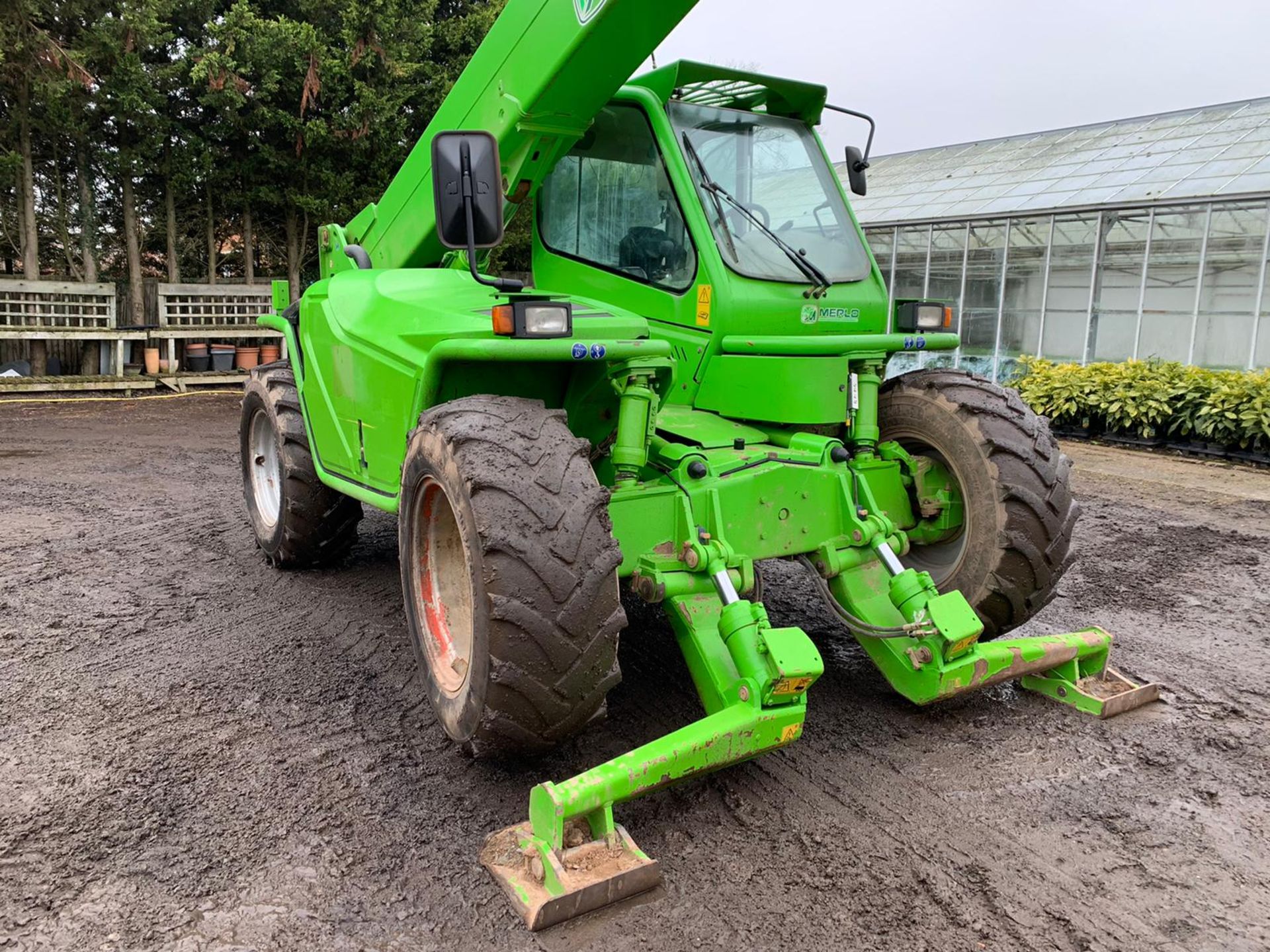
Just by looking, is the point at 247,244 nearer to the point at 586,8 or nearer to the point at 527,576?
the point at 586,8

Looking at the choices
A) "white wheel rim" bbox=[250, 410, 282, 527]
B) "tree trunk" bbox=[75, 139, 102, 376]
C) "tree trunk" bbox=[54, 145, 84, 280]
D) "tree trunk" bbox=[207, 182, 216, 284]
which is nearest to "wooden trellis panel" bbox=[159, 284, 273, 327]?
"tree trunk" bbox=[207, 182, 216, 284]

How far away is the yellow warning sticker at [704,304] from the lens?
3818mm

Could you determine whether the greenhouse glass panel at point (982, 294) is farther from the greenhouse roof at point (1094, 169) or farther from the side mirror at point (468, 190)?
the side mirror at point (468, 190)

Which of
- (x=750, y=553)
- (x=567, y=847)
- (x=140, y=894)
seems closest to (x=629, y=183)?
(x=750, y=553)

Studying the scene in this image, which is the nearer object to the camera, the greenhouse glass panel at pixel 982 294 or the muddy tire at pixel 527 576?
the muddy tire at pixel 527 576

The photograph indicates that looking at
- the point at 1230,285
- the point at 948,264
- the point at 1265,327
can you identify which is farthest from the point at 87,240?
the point at 1265,327

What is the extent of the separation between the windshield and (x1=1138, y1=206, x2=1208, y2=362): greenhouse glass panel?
9.99 metres

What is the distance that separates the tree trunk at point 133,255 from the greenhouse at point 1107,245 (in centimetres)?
1127

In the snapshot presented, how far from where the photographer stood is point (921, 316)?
4.27 meters

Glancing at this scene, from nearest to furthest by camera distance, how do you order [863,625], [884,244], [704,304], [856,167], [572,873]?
[572,873]
[863,625]
[704,304]
[856,167]
[884,244]

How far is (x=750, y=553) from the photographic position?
349 centimetres

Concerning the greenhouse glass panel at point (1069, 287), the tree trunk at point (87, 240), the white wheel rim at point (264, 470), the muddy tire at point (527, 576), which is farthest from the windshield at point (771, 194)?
the tree trunk at point (87, 240)

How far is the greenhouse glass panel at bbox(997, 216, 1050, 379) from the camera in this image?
13.8 m

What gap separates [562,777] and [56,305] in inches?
527
